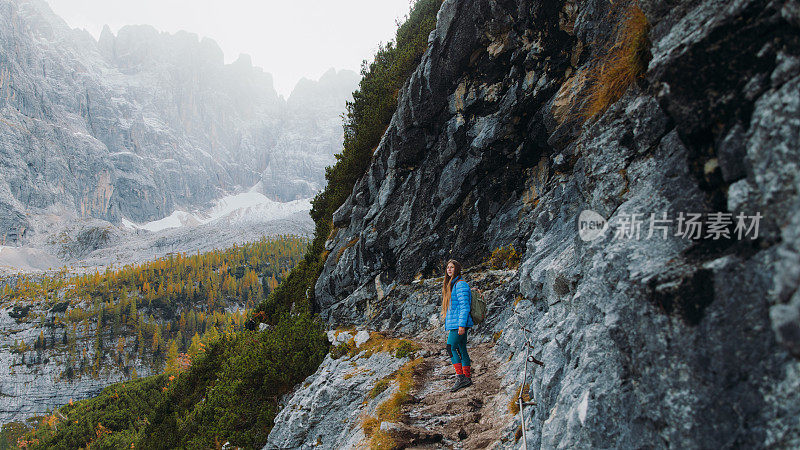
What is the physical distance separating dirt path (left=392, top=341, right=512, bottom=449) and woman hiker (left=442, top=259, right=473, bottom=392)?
0.91 ft

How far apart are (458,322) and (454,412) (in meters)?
1.57

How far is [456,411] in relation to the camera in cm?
661

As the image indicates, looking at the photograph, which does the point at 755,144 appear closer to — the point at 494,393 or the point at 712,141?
the point at 712,141

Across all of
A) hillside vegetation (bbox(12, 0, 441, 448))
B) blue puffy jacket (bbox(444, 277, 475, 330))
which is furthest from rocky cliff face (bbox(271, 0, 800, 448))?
hillside vegetation (bbox(12, 0, 441, 448))

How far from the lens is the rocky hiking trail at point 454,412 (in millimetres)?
5824

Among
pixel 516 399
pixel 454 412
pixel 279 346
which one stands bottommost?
pixel 279 346

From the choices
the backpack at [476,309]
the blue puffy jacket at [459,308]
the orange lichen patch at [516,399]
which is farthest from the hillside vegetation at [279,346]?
the orange lichen patch at [516,399]

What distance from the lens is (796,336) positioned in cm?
225

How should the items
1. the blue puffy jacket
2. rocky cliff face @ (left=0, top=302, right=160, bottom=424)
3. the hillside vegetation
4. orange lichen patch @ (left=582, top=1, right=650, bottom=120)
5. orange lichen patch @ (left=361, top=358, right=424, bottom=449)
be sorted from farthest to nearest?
rocky cliff face @ (left=0, top=302, right=160, bottom=424)
the hillside vegetation
the blue puffy jacket
orange lichen patch @ (left=361, top=358, right=424, bottom=449)
orange lichen patch @ (left=582, top=1, right=650, bottom=120)

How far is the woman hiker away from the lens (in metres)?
7.10

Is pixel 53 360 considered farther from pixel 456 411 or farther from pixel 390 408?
pixel 456 411

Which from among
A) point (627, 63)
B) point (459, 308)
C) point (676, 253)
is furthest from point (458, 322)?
point (627, 63)

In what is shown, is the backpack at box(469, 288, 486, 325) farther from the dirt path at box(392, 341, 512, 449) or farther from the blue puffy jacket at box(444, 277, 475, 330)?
the dirt path at box(392, 341, 512, 449)

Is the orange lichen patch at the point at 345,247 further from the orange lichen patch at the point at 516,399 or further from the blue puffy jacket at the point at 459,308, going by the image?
the orange lichen patch at the point at 516,399
